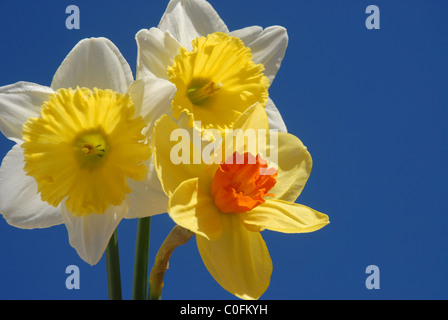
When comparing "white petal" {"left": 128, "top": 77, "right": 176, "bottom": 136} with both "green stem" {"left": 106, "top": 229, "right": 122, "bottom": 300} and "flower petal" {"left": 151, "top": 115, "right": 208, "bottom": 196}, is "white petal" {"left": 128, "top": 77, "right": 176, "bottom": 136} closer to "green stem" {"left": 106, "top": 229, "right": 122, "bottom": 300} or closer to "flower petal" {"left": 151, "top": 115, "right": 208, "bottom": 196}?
"flower petal" {"left": 151, "top": 115, "right": 208, "bottom": 196}

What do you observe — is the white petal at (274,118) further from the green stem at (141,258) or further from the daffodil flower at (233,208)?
the green stem at (141,258)

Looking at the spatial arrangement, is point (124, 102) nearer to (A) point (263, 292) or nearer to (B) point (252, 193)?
(B) point (252, 193)

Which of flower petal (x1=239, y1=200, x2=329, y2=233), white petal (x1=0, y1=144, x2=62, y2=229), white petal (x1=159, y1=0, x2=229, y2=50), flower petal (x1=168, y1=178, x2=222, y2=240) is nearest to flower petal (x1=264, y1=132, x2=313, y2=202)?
flower petal (x1=239, y1=200, x2=329, y2=233)

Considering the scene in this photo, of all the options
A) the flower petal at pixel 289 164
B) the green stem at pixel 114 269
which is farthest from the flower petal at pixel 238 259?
the green stem at pixel 114 269

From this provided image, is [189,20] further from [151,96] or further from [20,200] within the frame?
[20,200]

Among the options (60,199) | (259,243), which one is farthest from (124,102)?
(259,243)
